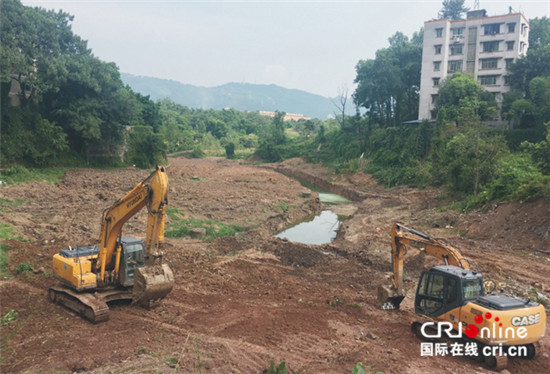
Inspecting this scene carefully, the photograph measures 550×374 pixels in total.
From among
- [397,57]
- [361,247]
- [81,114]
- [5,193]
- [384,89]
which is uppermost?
[397,57]

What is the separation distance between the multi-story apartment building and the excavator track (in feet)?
133

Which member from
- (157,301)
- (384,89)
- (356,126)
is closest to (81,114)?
(157,301)

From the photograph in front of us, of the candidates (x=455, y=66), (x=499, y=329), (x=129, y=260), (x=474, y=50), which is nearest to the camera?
(x=499, y=329)

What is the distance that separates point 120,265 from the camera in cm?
968

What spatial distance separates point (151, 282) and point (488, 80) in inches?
1671

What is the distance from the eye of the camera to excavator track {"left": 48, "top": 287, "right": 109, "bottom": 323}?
29.1ft

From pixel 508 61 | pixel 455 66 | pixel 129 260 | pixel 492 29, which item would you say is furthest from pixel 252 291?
pixel 492 29

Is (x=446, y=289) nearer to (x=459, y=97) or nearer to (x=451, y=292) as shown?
(x=451, y=292)

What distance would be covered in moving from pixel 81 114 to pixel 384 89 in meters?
32.9

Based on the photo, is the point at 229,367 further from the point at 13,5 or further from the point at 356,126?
the point at 356,126

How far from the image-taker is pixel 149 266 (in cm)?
871

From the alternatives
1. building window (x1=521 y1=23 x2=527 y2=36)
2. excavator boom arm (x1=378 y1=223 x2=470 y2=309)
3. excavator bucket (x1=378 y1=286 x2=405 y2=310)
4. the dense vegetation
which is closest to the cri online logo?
excavator boom arm (x1=378 y1=223 x2=470 y2=309)

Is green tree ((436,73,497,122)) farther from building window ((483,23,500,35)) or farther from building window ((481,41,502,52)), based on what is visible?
building window ((483,23,500,35))

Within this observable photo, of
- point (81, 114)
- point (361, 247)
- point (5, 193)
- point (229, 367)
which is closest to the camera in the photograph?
point (229, 367)
